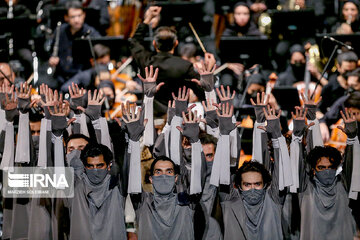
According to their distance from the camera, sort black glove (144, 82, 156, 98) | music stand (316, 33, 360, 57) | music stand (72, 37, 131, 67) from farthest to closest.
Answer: music stand (72, 37, 131, 67), music stand (316, 33, 360, 57), black glove (144, 82, 156, 98)

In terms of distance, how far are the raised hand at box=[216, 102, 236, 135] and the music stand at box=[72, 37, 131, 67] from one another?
2.99 metres

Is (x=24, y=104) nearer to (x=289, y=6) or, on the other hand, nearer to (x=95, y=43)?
(x=95, y=43)

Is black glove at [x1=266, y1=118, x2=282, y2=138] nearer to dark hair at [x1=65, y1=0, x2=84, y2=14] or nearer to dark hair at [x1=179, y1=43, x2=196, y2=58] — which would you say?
dark hair at [x1=179, y1=43, x2=196, y2=58]

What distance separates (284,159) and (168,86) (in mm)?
1536

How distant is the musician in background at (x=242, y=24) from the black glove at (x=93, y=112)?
3.16 m

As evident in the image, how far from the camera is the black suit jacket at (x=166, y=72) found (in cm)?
732

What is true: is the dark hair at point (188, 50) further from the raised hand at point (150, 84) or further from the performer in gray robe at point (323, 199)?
the performer in gray robe at point (323, 199)

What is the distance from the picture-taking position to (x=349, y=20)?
A: 9320mm

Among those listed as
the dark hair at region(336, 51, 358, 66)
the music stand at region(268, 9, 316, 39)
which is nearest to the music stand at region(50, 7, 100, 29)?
the music stand at region(268, 9, 316, 39)

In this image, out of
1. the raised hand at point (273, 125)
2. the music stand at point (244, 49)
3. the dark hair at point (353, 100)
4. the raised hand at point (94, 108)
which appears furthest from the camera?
the music stand at point (244, 49)

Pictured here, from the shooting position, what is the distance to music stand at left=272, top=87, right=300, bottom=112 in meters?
8.30

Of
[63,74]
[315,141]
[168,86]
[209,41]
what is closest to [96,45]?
[63,74]

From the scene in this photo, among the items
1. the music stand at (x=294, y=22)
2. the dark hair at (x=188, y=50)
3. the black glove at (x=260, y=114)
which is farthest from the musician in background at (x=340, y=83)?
the black glove at (x=260, y=114)

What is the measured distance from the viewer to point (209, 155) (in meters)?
6.59
